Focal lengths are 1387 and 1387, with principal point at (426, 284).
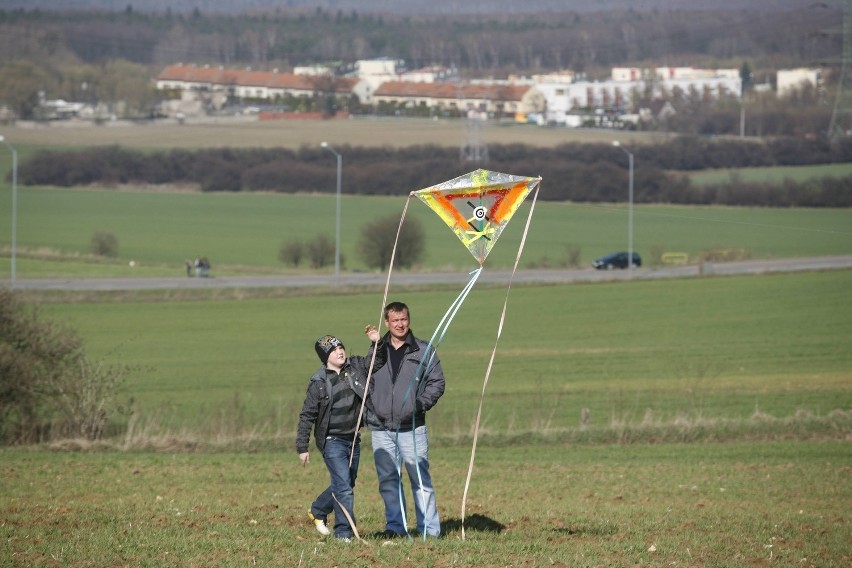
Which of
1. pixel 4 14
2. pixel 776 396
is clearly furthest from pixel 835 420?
pixel 4 14

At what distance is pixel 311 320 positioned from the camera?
4962cm

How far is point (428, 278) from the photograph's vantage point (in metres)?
63.6

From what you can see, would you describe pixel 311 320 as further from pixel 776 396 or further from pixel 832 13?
pixel 832 13

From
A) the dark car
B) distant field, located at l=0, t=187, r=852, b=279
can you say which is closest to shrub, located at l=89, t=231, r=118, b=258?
distant field, located at l=0, t=187, r=852, b=279

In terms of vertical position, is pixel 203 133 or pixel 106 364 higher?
pixel 203 133

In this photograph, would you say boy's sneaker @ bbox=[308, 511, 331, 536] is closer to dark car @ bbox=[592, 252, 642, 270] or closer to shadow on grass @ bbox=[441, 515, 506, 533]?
shadow on grass @ bbox=[441, 515, 506, 533]

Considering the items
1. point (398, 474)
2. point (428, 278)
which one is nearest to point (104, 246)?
point (428, 278)

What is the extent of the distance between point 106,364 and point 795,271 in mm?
30499

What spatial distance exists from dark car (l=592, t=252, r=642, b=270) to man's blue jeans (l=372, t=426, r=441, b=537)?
57.9 m

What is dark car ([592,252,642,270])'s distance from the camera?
6931 cm

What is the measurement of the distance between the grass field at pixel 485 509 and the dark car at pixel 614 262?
45198 millimetres

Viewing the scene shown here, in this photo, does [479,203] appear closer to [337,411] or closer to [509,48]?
[337,411]

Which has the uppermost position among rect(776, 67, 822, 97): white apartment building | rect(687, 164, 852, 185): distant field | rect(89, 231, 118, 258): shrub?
rect(776, 67, 822, 97): white apartment building

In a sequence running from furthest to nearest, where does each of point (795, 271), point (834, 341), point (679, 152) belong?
1. point (679, 152)
2. point (795, 271)
3. point (834, 341)
